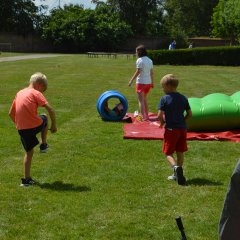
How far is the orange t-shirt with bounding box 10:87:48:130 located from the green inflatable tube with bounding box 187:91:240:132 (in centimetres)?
460

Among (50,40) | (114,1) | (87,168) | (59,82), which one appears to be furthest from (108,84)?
(114,1)

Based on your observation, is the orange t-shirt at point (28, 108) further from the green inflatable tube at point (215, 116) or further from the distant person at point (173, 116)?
the green inflatable tube at point (215, 116)

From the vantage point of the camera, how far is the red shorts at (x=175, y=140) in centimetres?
734

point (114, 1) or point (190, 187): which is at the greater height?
point (114, 1)

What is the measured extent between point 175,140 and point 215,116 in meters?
3.65

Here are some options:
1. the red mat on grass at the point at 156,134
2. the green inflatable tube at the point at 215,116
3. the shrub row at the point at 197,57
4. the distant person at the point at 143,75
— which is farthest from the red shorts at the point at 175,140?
the shrub row at the point at 197,57

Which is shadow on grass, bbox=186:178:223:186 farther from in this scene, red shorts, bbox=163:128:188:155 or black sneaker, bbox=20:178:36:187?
black sneaker, bbox=20:178:36:187

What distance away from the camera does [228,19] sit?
5325 cm

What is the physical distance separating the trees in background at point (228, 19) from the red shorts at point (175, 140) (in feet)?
145

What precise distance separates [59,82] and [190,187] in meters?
16.1

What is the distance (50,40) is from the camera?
67.6m

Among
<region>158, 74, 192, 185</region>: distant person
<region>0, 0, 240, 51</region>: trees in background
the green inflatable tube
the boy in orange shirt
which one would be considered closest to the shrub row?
<region>0, 0, 240, 51</region>: trees in background

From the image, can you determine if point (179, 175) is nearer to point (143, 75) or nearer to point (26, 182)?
point (26, 182)

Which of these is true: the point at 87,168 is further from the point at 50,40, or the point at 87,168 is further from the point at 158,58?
the point at 50,40
